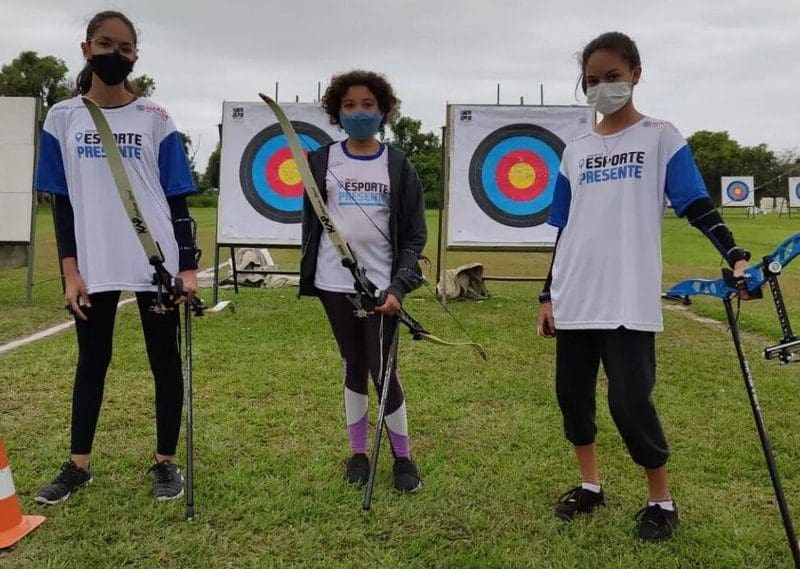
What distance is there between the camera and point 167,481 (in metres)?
2.35

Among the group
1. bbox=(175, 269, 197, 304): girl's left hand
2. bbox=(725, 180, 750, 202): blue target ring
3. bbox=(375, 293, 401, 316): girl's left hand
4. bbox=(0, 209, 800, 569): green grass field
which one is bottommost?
bbox=(0, 209, 800, 569): green grass field

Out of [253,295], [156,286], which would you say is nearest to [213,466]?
[156,286]

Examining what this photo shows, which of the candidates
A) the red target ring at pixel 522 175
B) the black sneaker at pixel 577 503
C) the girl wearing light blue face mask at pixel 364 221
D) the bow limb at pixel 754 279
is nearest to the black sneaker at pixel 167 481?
the girl wearing light blue face mask at pixel 364 221

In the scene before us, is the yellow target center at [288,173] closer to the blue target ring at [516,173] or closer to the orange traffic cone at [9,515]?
the blue target ring at [516,173]

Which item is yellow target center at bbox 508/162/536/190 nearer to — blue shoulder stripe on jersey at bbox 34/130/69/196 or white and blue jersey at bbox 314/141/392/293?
white and blue jersey at bbox 314/141/392/293

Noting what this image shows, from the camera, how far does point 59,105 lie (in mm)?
2160

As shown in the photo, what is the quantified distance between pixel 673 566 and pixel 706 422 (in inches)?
57.0

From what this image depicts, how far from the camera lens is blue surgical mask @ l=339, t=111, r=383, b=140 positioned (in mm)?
2346

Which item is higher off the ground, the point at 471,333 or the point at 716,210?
the point at 716,210

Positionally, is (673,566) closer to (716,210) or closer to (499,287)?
(716,210)

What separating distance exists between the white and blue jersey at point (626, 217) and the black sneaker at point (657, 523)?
0.61 meters

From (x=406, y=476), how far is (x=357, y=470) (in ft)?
0.63

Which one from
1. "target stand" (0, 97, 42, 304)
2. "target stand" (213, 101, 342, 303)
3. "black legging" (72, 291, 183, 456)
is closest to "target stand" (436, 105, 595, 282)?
"target stand" (213, 101, 342, 303)

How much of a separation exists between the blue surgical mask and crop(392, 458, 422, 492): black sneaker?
1177 millimetres
